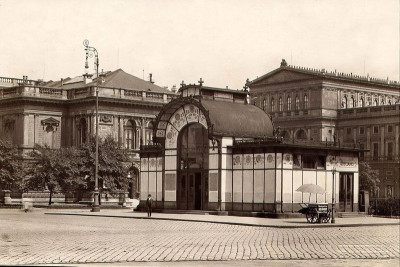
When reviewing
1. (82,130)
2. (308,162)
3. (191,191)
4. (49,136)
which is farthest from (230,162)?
(49,136)

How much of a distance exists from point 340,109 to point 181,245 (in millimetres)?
92004

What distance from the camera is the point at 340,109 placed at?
11212 centimetres

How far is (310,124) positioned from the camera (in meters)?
113

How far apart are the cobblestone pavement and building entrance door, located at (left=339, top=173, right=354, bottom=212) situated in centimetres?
1619

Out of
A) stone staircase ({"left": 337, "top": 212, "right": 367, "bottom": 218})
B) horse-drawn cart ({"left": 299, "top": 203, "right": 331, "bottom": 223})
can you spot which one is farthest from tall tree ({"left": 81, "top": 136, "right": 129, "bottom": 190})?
horse-drawn cart ({"left": 299, "top": 203, "right": 331, "bottom": 223})

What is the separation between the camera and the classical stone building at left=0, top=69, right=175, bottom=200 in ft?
265

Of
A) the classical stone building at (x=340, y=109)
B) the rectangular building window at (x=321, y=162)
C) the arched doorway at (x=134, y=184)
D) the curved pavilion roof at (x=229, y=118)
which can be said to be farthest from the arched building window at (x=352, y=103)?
the rectangular building window at (x=321, y=162)

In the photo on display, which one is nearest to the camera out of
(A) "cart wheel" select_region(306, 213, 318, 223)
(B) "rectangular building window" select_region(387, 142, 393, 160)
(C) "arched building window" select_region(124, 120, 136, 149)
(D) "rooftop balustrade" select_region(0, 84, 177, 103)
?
(A) "cart wheel" select_region(306, 213, 318, 223)

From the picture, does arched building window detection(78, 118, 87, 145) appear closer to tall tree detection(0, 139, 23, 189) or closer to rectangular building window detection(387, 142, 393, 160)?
tall tree detection(0, 139, 23, 189)

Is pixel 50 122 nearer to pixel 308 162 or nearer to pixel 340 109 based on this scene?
pixel 308 162

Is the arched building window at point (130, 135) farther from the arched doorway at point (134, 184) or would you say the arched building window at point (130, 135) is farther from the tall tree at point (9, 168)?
the tall tree at point (9, 168)

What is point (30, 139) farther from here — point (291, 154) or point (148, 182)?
point (291, 154)

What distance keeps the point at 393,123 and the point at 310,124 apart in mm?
13096

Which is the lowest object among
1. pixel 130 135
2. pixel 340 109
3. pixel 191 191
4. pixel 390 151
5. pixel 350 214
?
pixel 350 214
